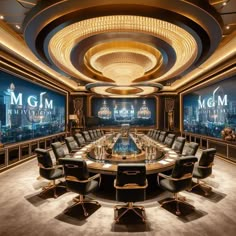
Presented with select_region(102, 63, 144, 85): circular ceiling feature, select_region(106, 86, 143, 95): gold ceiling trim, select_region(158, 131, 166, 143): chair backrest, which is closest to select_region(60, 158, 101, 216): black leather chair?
select_region(102, 63, 144, 85): circular ceiling feature

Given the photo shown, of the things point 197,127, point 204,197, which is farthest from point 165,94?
point 204,197

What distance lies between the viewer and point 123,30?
3.17 metres

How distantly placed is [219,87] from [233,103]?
122cm

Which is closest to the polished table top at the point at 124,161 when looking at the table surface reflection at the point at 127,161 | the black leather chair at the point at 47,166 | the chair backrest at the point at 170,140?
the table surface reflection at the point at 127,161

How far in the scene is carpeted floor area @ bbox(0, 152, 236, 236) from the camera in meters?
2.29

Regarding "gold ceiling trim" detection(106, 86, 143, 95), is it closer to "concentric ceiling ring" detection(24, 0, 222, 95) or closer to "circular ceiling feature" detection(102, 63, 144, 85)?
"circular ceiling feature" detection(102, 63, 144, 85)

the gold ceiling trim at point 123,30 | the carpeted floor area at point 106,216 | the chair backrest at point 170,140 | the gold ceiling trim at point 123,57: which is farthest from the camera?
the chair backrest at point 170,140

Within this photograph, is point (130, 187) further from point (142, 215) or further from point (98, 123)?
point (98, 123)

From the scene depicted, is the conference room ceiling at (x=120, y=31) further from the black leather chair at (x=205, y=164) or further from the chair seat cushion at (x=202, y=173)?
the chair seat cushion at (x=202, y=173)

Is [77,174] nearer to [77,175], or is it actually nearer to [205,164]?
[77,175]

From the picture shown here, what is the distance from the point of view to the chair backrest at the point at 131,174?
7.90 feet

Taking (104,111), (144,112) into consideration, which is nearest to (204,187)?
(144,112)

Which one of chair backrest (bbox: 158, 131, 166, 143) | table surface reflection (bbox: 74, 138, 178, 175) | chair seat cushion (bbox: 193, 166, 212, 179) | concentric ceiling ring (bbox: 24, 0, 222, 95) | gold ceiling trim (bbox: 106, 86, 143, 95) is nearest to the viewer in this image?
concentric ceiling ring (bbox: 24, 0, 222, 95)

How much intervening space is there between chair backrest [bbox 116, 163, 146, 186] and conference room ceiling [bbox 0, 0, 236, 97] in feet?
7.55
